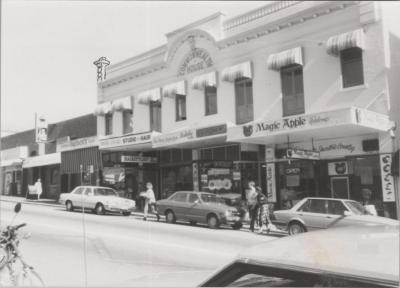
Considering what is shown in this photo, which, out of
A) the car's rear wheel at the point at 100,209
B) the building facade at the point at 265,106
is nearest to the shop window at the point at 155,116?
the building facade at the point at 265,106

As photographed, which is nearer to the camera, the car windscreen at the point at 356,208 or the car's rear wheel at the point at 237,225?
the car windscreen at the point at 356,208

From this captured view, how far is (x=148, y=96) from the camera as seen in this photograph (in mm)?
2889

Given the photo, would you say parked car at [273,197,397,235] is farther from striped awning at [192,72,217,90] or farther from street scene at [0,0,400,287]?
striped awning at [192,72,217,90]

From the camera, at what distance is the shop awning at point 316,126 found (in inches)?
69.0

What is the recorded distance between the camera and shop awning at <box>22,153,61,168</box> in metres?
3.01

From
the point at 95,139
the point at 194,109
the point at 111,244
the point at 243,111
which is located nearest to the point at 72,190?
the point at 95,139

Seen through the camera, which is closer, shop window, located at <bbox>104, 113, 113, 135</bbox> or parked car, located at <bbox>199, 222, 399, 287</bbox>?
parked car, located at <bbox>199, 222, 399, 287</bbox>

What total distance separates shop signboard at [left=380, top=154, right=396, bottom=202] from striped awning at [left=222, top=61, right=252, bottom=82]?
83cm

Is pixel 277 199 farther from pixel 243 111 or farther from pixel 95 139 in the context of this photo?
pixel 95 139

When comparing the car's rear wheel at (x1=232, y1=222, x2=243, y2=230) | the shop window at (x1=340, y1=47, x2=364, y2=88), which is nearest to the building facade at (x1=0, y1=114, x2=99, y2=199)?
the car's rear wheel at (x1=232, y1=222, x2=243, y2=230)

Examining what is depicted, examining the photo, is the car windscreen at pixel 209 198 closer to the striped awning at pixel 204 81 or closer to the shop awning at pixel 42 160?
the striped awning at pixel 204 81

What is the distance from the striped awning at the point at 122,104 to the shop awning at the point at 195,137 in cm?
34

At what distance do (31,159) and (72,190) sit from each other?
38cm

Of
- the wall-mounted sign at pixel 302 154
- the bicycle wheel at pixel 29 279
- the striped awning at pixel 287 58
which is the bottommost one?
the bicycle wheel at pixel 29 279
